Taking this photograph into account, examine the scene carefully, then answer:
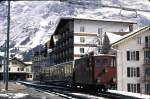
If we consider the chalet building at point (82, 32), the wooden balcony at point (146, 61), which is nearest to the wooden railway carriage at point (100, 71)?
the wooden balcony at point (146, 61)

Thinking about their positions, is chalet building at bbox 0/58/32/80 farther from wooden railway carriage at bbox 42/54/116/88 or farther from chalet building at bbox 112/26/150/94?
wooden railway carriage at bbox 42/54/116/88

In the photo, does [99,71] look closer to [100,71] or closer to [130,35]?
[100,71]

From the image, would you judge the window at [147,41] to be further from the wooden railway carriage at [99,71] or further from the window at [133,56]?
the wooden railway carriage at [99,71]

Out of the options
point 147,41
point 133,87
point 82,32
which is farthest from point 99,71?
point 82,32

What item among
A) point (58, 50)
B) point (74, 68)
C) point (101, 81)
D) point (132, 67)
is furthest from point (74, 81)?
point (58, 50)

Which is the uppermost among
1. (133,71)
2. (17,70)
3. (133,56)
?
(133,56)

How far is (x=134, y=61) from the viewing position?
197ft

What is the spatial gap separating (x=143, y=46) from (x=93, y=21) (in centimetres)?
2771

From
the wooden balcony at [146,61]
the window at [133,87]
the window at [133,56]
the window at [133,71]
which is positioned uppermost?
the window at [133,56]

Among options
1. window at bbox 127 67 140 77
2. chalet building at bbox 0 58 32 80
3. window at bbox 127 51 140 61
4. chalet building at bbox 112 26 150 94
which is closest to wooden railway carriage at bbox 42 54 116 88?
chalet building at bbox 112 26 150 94

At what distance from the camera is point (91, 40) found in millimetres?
87500

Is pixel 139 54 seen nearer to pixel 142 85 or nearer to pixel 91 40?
pixel 142 85

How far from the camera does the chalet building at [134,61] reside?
191 ft

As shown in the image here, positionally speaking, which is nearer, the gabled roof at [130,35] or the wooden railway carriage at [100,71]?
the wooden railway carriage at [100,71]
